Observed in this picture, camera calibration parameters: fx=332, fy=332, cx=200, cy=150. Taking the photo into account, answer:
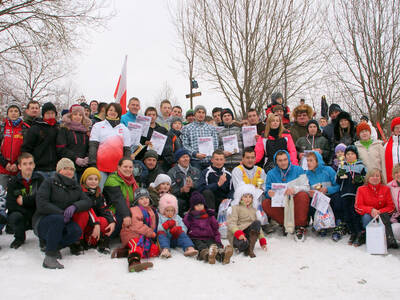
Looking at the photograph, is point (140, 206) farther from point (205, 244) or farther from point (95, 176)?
point (205, 244)

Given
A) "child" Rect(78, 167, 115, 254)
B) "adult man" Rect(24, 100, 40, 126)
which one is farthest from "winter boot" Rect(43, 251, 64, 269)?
"adult man" Rect(24, 100, 40, 126)

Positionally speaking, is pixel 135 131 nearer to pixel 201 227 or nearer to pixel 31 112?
pixel 31 112

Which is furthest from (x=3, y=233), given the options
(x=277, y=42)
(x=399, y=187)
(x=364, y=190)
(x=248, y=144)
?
(x=277, y=42)

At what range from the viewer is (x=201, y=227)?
4.79 meters

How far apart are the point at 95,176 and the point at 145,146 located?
68.7 inches

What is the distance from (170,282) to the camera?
11.9 ft

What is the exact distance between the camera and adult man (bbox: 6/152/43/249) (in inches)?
181

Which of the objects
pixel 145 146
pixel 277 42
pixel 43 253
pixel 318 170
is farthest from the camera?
pixel 277 42

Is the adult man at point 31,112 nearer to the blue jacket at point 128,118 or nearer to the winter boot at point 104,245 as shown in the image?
the blue jacket at point 128,118

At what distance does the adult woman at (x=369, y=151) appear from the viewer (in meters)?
5.82

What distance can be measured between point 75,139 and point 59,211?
5.64 feet

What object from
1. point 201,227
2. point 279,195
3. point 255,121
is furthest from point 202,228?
point 255,121

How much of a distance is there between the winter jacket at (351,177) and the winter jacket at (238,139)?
76.3 inches

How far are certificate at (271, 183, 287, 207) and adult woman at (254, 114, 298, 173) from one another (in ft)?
2.83
